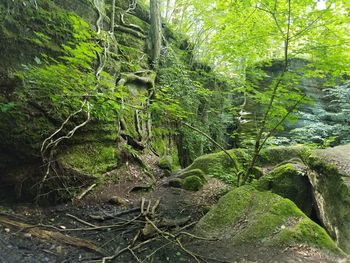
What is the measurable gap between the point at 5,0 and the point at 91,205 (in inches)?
157

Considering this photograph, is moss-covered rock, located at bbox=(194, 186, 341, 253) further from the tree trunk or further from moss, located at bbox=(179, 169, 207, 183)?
the tree trunk

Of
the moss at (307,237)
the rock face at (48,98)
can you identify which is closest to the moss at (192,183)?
the rock face at (48,98)

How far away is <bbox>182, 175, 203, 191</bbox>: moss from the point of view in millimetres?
6716

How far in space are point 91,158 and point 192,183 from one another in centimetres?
247

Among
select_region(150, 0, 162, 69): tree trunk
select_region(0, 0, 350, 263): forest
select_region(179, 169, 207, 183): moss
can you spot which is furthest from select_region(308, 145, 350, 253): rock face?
select_region(150, 0, 162, 69): tree trunk

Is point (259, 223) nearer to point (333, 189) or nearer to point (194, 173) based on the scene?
point (333, 189)

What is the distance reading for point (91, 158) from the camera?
232 inches

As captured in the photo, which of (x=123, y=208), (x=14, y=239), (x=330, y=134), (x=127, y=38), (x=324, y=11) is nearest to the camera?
(x=14, y=239)

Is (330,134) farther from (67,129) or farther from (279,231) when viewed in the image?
(67,129)

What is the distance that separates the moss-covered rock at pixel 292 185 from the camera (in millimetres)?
5566

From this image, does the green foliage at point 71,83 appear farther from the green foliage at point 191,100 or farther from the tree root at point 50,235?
the green foliage at point 191,100

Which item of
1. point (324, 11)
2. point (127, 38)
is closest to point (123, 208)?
point (324, 11)

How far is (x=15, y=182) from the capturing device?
15.5ft

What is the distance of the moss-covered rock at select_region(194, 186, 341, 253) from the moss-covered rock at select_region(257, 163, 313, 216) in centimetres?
77
